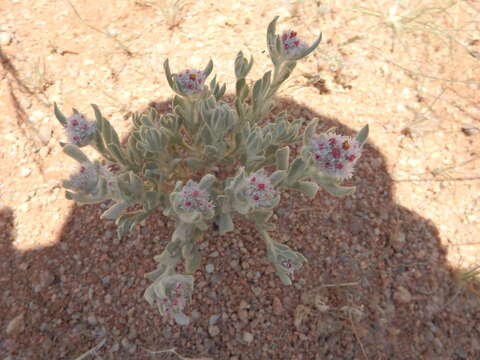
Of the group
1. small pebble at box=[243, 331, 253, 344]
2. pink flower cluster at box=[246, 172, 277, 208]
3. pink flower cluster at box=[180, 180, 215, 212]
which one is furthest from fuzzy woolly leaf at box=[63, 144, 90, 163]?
small pebble at box=[243, 331, 253, 344]

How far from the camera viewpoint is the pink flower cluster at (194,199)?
177 cm

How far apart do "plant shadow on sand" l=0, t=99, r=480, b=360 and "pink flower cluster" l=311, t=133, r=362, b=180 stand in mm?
822

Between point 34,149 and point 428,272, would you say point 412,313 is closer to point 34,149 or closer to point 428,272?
point 428,272

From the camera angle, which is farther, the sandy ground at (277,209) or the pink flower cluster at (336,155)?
the sandy ground at (277,209)

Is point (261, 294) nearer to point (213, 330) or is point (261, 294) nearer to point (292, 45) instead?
point (213, 330)

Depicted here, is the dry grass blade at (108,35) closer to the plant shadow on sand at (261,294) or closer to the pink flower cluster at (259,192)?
the plant shadow on sand at (261,294)

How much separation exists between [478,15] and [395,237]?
8.78 ft

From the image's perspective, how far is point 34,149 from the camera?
292 centimetres

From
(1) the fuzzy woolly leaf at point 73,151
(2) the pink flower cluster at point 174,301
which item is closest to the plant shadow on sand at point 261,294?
(2) the pink flower cluster at point 174,301

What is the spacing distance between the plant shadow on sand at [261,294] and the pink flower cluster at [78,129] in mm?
814

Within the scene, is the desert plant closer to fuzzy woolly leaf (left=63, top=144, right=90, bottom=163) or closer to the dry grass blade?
fuzzy woolly leaf (left=63, top=144, right=90, bottom=163)

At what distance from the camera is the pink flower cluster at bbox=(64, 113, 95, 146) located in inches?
77.0

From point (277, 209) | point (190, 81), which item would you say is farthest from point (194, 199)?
point (277, 209)

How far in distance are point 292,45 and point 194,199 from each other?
1022 mm
